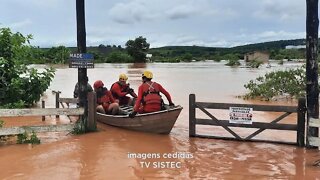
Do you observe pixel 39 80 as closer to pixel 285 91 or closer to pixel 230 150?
pixel 230 150

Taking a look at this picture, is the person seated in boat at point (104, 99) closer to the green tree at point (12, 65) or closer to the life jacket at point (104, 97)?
the life jacket at point (104, 97)

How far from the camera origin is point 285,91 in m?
22.4

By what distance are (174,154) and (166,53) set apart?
12447 centimetres

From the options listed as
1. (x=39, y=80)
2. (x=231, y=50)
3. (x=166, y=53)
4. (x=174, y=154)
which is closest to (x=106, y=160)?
(x=174, y=154)

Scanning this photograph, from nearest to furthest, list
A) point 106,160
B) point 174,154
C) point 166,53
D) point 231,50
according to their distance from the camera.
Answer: point 106,160 → point 174,154 → point 166,53 → point 231,50

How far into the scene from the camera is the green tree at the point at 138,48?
98.1 meters

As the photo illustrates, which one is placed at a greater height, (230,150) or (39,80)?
(39,80)

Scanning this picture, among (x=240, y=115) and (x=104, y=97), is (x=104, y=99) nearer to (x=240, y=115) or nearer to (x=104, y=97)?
(x=104, y=97)

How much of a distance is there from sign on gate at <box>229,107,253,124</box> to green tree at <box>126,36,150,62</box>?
87.3m

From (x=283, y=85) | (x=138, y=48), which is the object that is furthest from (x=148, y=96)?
(x=138, y=48)

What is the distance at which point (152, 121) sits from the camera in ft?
38.4

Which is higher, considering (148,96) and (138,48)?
(138,48)

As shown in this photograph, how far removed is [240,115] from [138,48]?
295 ft

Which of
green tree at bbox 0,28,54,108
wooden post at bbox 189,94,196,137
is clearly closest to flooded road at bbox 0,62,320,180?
wooden post at bbox 189,94,196,137
